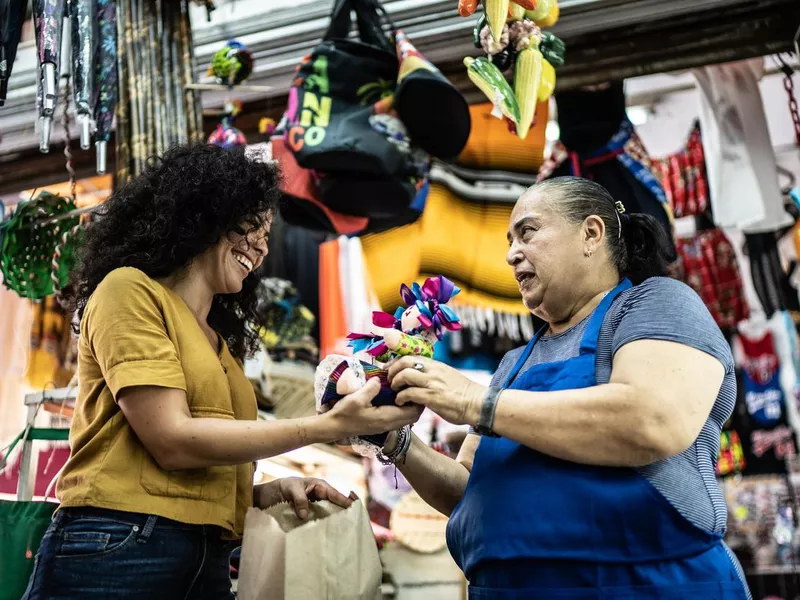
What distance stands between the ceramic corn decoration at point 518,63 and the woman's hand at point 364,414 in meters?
1.28

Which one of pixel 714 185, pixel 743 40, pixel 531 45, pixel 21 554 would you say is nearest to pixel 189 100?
pixel 531 45

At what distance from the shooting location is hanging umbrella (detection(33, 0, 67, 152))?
2.26 meters

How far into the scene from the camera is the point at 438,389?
1.60 meters

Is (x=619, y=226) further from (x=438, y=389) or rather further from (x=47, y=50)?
(x=47, y=50)

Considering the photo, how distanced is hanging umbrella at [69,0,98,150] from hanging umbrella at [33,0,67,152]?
0.12m

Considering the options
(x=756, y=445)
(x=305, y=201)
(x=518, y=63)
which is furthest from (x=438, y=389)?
(x=756, y=445)

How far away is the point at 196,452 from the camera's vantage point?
5.08 ft

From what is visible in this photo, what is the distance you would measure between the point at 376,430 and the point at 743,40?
8.28ft

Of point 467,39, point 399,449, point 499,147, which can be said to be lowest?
point 399,449

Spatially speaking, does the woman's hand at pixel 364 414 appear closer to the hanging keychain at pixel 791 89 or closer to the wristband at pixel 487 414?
the wristband at pixel 487 414

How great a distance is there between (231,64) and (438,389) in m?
2.04

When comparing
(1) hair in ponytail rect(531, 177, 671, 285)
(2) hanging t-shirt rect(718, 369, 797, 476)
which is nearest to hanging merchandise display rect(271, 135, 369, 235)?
(1) hair in ponytail rect(531, 177, 671, 285)

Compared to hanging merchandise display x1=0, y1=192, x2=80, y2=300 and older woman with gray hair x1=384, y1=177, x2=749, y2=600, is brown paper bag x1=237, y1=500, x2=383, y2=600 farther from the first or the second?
hanging merchandise display x1=0, y1=192, x2=80, y2=300

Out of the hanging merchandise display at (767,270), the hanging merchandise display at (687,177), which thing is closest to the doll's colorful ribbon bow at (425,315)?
the hanging merchandise display at (687,177)
